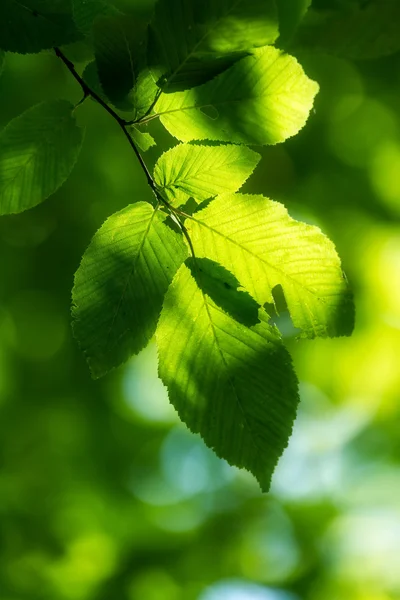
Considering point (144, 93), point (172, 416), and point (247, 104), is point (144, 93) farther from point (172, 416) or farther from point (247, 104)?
point (172, 416)

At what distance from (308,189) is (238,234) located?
13.1 ft

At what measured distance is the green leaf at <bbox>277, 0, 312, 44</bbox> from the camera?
3.52ft

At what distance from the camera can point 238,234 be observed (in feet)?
3.02

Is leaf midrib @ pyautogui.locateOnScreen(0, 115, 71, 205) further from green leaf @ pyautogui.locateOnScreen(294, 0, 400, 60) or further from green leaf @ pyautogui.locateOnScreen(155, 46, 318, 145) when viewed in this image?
green leaf @ pyautogui.locateOnScreen(294, 0, 400, 60)

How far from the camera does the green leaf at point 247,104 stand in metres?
0.92

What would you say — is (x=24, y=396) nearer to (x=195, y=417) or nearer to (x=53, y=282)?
(x=53, y=282)

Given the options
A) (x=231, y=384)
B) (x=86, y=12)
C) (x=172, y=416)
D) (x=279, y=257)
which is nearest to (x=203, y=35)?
(x=86, y=12)

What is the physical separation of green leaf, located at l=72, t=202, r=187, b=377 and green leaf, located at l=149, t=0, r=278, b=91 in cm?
20

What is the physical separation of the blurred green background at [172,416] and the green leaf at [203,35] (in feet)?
11.9

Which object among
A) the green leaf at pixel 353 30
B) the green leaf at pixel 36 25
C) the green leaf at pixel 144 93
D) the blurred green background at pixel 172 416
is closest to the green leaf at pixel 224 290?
the green leaf at pixel 144 93

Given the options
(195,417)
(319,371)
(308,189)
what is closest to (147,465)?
(319,371)

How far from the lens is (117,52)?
834 mm

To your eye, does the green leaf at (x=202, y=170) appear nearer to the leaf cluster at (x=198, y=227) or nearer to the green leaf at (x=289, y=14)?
the leaf cluster at (x=198, y=227)

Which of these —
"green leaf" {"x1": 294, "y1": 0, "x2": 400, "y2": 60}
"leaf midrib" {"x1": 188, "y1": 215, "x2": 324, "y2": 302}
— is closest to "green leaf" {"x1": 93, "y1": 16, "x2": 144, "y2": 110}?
"leaf midrib" {"x1": 188, "y1": 215, "x2": 324, "y2": 302}
